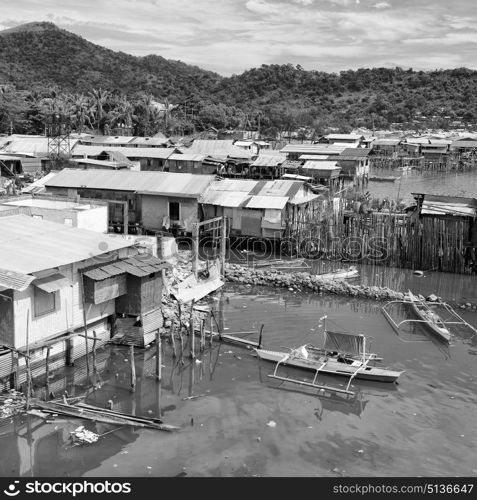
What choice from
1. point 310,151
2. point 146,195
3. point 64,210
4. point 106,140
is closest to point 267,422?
point 64,210

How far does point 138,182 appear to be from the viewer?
2897cm

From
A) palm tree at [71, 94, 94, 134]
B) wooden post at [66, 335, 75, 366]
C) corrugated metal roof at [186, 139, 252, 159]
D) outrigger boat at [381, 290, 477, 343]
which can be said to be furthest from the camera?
palm tree at [71, 94, 94, 134]

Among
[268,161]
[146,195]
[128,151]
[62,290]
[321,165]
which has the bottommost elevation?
[62,290]

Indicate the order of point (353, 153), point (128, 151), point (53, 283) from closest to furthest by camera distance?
point (53, 283) < point (128, 151) < point (353, 153)

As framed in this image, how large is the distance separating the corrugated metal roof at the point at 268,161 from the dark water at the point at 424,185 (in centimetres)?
775

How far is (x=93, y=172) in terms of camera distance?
30375mm

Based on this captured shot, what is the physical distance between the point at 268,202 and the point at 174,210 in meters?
4.49

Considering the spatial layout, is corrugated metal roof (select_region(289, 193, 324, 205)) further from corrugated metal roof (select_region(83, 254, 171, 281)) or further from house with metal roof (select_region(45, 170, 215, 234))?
corrugated metal roof (select_region(83, 254, 171, 281))

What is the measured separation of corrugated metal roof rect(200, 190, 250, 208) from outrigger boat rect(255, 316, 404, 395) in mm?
12959

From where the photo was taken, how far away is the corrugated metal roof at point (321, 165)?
1727 inches

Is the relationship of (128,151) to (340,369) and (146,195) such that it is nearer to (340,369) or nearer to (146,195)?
(146,195)

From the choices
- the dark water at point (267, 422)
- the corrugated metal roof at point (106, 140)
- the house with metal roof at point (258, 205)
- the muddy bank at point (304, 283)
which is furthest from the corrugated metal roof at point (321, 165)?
the dark water at point (267, 422)

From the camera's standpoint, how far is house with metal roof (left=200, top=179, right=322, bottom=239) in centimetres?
2734

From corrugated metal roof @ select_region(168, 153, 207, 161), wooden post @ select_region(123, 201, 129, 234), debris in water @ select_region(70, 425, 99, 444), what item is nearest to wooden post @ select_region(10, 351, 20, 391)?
debris in water @ select_region(70, 425, 99, 444)
